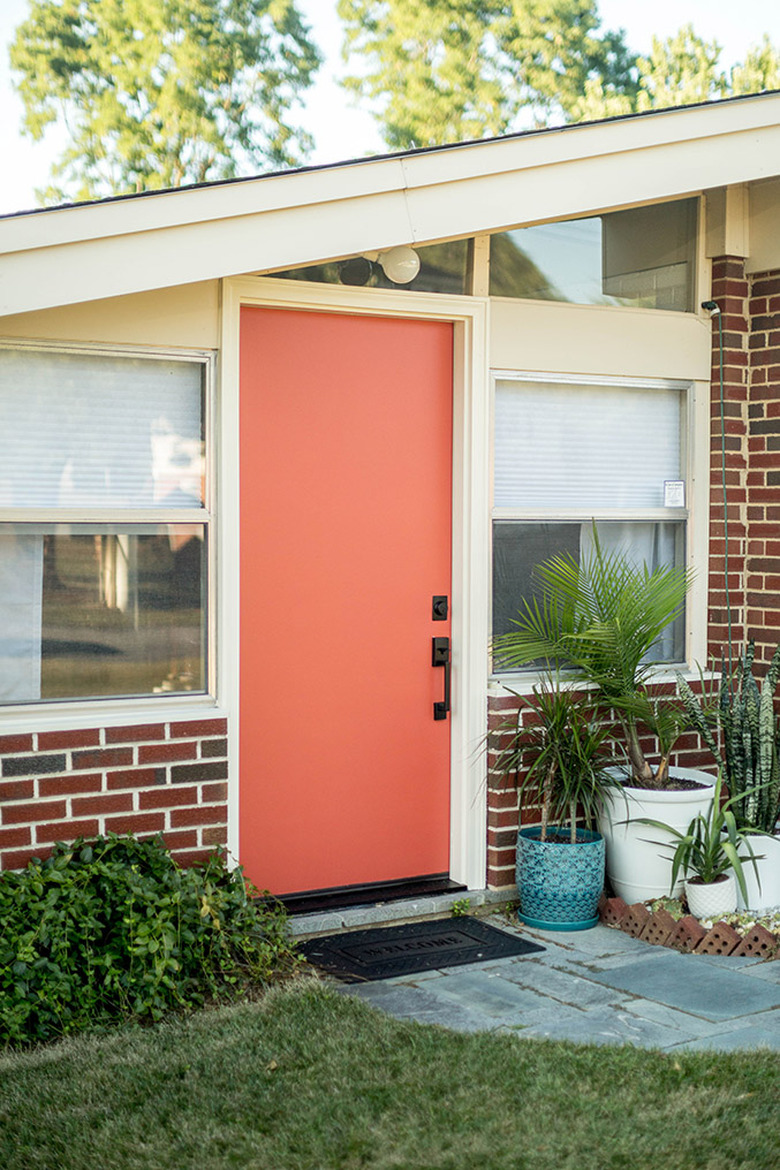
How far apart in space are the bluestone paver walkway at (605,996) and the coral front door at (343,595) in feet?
2.75

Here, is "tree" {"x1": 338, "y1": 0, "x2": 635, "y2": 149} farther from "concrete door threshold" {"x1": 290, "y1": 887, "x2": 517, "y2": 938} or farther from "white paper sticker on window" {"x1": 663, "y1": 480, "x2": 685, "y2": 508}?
"concrete door threshold" {"x1": 290, "y1": 887, "x2": 517, "y2": 938}

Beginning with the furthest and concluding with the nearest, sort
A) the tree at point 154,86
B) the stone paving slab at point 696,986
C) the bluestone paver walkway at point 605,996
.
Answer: the tree at point 154,86 → the stone paving slab at point 696,986 → the bluestone paver walkway at point 605,996

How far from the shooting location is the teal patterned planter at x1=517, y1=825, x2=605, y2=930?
208 inches

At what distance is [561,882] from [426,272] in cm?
264

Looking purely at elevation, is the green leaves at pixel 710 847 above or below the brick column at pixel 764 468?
below

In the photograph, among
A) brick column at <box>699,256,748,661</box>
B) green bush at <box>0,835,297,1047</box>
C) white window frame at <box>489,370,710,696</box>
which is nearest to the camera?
green bush at <box>0,835,297,1047</box>

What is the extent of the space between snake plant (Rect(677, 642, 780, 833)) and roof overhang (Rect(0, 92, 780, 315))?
212cm

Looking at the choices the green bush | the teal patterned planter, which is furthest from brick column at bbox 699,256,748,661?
the green bush

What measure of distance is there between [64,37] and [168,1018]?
2745 centimetres

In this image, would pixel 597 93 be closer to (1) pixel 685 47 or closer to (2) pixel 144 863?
(1) pixel 685 47

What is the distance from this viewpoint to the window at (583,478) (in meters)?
5.73

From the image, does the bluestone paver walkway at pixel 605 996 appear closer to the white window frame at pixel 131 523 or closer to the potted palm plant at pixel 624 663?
the potted palm plant at pixel 624 663

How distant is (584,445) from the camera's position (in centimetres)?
593


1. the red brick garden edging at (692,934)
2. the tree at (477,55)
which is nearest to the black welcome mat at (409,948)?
the red brick garden edging at (692,934)
